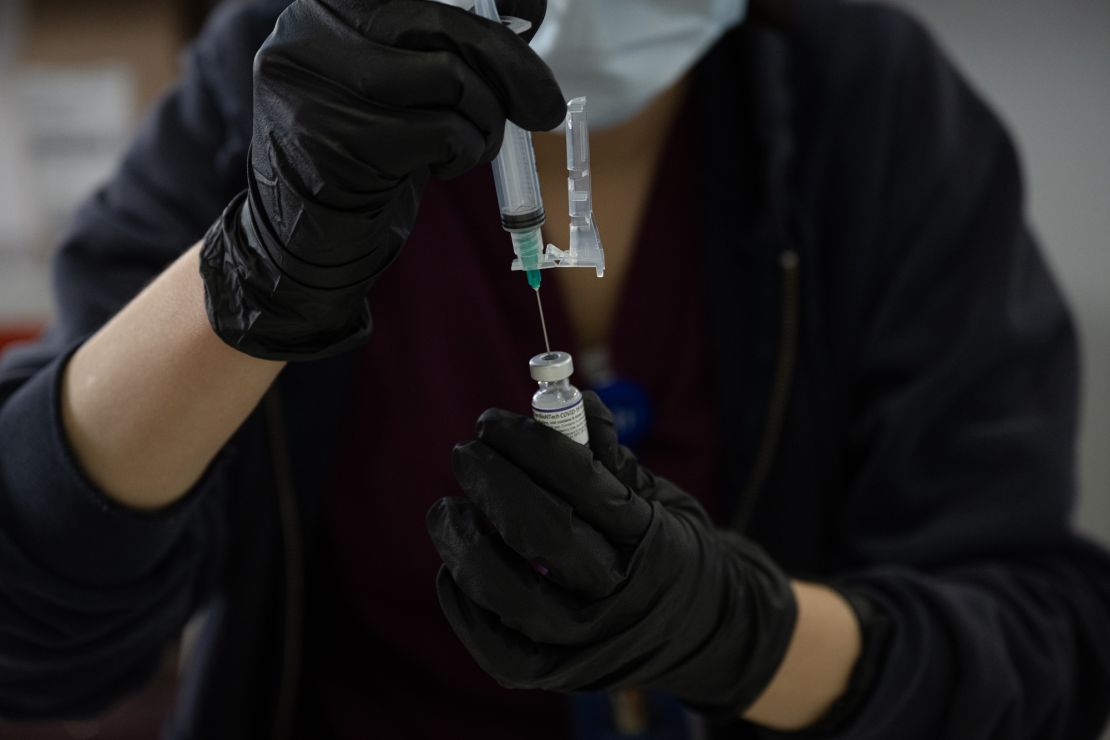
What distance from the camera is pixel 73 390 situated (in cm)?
64

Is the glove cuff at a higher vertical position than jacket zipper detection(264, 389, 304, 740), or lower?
higher

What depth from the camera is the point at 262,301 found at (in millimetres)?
541

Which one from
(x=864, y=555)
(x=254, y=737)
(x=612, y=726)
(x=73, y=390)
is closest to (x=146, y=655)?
(x=254, y=737)

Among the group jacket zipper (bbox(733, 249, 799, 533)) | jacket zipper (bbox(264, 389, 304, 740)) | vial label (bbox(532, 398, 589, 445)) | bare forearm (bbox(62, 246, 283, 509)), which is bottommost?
jacket zipper (bbox(264, 389, 304, 740))

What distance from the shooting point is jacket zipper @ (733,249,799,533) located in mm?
877

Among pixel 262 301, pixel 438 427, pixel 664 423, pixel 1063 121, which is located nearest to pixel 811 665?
pixel 664 423

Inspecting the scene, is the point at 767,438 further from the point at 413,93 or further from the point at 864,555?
the point at 413,93

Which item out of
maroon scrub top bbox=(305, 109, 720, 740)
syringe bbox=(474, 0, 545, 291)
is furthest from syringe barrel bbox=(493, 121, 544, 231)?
maroon scrub top bbox=(305, 109, 720, 740)

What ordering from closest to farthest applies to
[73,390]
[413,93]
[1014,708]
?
[413,93] < [73,390] < [1014,708]

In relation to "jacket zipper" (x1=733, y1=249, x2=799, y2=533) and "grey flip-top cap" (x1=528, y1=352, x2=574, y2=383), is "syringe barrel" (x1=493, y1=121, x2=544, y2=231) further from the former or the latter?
"jacket zipper" (x1=733, y1=249, x2=799, y2=533)

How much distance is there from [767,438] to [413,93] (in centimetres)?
53

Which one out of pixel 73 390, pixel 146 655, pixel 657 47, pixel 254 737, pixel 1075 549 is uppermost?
→ pixel 657 47

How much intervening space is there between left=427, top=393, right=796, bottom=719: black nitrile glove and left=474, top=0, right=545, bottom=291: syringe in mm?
102

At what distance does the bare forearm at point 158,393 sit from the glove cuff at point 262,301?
0.10 feet
